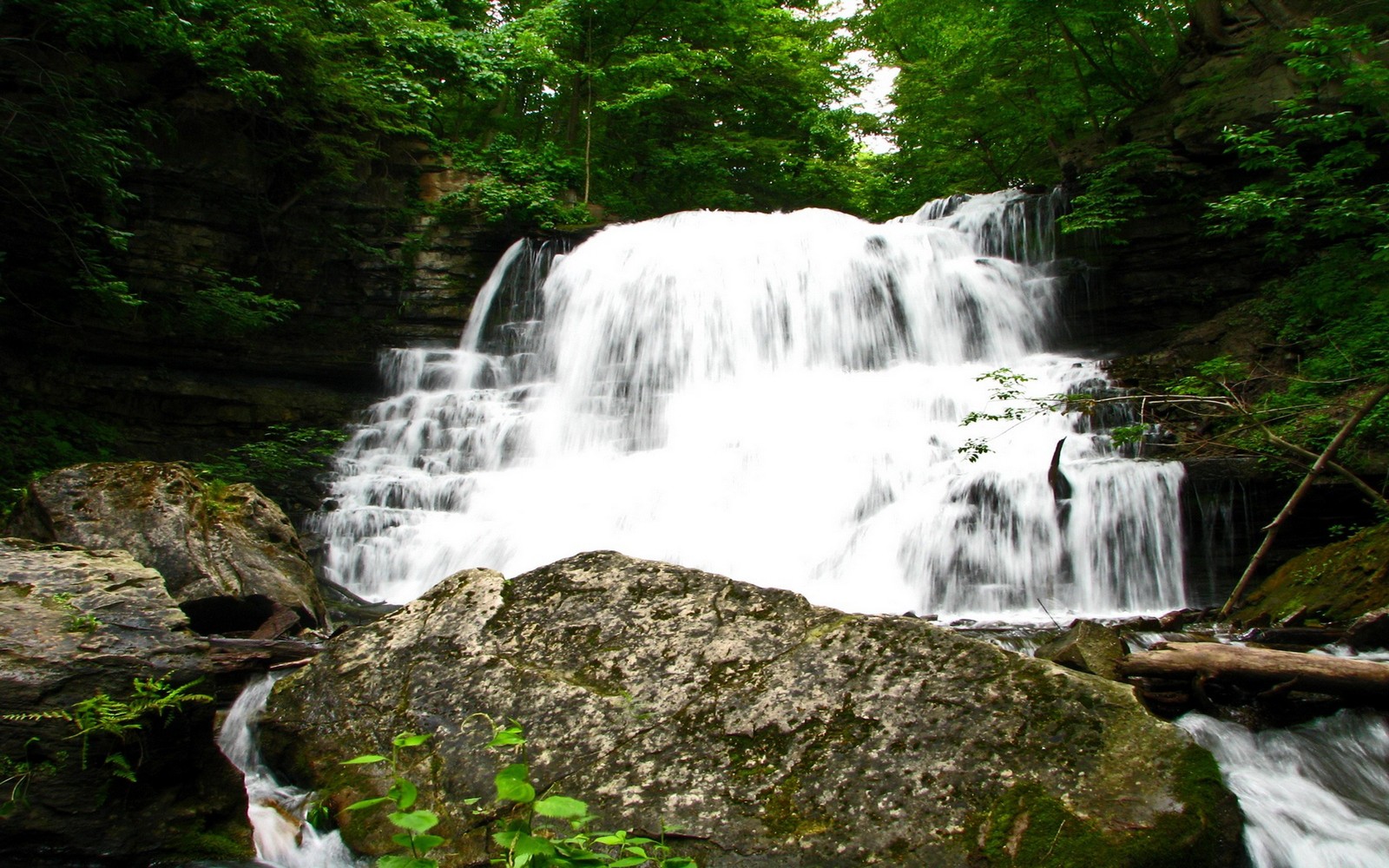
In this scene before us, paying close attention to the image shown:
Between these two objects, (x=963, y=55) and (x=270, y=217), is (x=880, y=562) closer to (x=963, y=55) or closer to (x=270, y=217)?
(x=270, y=217)

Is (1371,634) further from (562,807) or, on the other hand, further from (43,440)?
(43,440)

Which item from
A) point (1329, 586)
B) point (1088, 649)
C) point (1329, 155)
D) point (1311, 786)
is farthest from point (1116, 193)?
point (1311, 786)

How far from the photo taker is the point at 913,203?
19016 millimetres

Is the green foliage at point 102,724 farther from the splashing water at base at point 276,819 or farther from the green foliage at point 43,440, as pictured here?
the green foliage at point 43,440

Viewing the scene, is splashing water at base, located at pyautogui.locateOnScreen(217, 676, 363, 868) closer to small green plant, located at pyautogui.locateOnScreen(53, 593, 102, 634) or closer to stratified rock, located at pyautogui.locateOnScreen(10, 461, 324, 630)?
small green plant, located at pyautogui.locateOnScreen(53, 593, 102, 634)

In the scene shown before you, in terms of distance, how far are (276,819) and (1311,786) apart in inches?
165

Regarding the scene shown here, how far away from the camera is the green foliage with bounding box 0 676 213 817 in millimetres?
2727

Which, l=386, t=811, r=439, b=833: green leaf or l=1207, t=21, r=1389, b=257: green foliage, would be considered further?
l=1207, t=21, r=1389, b=257: green foliage

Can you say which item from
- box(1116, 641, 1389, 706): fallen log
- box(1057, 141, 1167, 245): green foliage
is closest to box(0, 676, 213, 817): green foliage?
box(1116, 641, 1389, 706): fallen log

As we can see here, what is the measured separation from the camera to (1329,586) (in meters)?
5.68

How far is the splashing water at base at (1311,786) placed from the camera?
3.05m

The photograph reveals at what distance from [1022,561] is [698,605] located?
5.14 m

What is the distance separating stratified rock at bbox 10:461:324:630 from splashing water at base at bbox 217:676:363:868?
184 centimetres

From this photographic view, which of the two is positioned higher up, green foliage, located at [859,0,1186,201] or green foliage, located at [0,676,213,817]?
green foliage, located at [859,0,1186,201]
